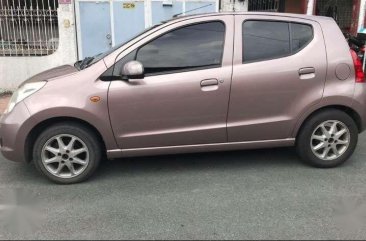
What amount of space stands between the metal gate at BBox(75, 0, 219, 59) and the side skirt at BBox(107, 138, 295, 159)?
18.1 ft

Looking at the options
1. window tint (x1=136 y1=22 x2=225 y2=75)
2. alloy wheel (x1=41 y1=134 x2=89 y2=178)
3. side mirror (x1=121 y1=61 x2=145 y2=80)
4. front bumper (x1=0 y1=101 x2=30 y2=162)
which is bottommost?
alloy wheel (x1=41 y1=134 x2=89 y2=178)

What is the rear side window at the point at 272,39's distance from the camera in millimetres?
4402

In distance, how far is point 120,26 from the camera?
9.47m

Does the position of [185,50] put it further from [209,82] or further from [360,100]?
[360,100]

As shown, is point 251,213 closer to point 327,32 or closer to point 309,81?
point 309,81

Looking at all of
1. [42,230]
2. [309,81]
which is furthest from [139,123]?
[309,81]

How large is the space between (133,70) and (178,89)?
50 cm

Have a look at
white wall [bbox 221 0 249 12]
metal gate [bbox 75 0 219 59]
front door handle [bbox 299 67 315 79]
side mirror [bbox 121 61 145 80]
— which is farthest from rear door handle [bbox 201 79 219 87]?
white wall [bbox 221 0 249 12]

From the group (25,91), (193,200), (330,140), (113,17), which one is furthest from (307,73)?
(113,17)

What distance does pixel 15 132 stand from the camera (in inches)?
162

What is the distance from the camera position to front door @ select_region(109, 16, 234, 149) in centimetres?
418

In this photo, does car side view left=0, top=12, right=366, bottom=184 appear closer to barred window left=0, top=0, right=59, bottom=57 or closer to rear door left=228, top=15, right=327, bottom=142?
rear door left=228, top=15, right=327, bottom=142

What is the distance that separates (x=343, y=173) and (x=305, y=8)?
6.68 m

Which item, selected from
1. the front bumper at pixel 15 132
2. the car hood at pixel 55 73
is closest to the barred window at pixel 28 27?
the car hood at pixel 55 73
